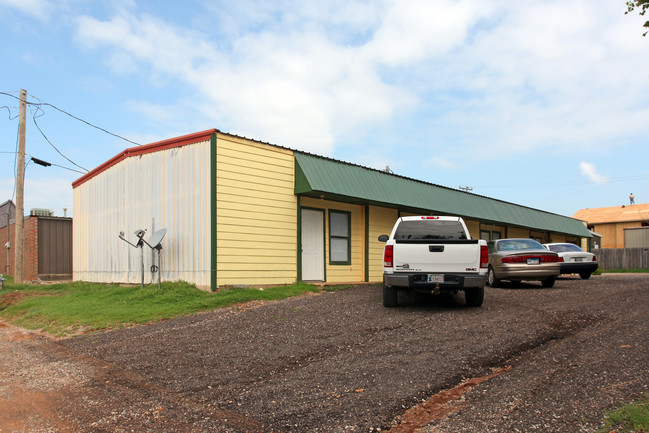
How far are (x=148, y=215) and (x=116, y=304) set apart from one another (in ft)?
12.0

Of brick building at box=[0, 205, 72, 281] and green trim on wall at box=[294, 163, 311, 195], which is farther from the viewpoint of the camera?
brick building at box=[0, 205, 72, 281]

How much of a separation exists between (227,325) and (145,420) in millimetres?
4348

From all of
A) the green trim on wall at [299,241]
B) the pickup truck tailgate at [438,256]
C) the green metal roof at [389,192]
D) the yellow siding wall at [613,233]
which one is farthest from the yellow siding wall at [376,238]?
the yellow siding wall at [613,233]

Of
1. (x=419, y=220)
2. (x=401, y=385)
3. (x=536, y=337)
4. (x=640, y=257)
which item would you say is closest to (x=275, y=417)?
(x=401, y=385)

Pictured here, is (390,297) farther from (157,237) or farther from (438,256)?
(157,237)

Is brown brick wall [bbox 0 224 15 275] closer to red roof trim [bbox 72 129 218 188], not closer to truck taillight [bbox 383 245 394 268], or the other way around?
red roof trim [bbox 72 129 218 188]

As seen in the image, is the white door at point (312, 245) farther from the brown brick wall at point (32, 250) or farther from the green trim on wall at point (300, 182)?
the brown brick wall at point (32, 250)

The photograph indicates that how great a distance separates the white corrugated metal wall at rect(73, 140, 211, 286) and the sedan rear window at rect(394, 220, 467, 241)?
17.1 ft

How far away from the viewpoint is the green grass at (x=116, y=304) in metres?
10.7

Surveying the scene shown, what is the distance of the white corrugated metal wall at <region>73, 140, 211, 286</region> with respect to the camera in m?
13.4

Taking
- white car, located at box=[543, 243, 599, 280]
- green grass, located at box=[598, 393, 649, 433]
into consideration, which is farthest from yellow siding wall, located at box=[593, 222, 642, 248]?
green grass, located at box=[598, 393, 649, 433]

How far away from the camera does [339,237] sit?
54.7 ft

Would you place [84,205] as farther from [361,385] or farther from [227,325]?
[361,385]

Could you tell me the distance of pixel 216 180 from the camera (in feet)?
42.6
